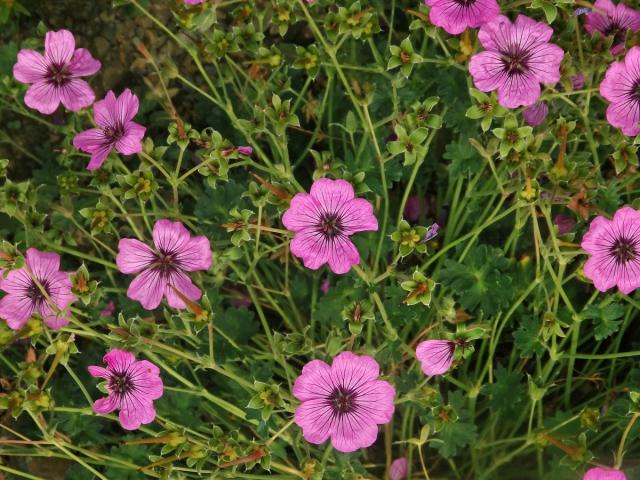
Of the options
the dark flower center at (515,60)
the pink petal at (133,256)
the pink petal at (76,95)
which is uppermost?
the pink petal at (76,95)

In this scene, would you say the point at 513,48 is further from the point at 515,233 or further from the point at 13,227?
the point at 13,227

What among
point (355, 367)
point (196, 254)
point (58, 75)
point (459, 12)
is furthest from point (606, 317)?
point (58, 75)

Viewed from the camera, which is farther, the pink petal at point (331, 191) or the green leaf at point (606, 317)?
the green leaf at point (606, 317)

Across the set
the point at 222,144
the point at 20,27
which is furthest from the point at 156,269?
the point at 20,27

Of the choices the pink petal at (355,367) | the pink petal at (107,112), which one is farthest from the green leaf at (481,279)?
the pink petal at (107,112)

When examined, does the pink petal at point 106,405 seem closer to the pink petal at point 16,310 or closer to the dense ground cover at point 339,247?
the dense ground cover at point 339,247

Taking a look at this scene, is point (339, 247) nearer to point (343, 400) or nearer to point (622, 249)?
point (343, 400)
